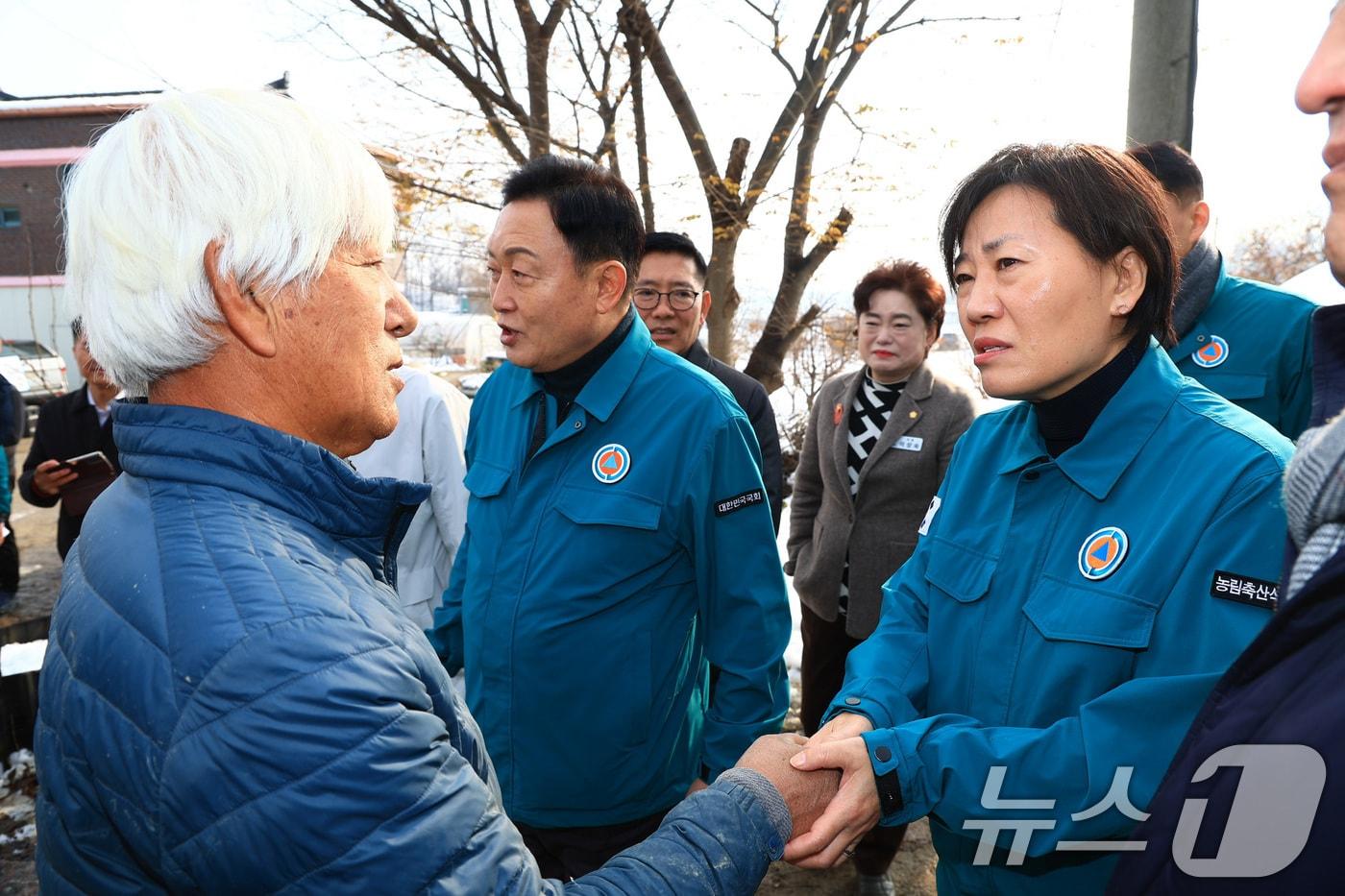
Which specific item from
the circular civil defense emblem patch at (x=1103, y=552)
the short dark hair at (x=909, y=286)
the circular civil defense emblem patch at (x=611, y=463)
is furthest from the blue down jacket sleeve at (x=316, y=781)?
the short dark hair at (x=909, y=286)

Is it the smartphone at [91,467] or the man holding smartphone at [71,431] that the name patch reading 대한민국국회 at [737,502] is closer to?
the smartphone at [91,467]

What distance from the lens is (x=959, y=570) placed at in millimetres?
1846

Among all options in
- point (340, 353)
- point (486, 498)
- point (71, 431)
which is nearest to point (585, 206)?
point (486, 498)

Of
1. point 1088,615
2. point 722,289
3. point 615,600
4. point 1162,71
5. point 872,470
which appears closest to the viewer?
point 1088,615

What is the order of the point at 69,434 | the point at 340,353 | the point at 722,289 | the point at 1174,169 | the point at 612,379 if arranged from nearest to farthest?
1. the point at 340,353
2. the point at 612,379
3. the point at 1174,169
4. the point at 69,434
5. the point at 722,289

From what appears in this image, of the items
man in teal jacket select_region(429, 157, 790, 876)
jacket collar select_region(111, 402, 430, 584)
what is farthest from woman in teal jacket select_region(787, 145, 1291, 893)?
jacket collar select_region(111, 402, 430, 584)

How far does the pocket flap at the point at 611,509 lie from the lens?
2.43 meters

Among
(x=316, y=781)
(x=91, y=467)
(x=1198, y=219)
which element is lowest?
(x=91, y=467)

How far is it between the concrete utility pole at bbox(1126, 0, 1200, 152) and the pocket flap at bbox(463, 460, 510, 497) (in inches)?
115

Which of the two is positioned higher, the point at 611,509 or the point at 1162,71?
the point at 1162,71

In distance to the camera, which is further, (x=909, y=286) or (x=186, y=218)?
(x=909, y=286)

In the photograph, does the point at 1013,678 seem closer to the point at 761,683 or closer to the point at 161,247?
the point at 761,683

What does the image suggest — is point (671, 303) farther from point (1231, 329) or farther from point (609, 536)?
point (1231, 329)

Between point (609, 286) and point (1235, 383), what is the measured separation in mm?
2350
